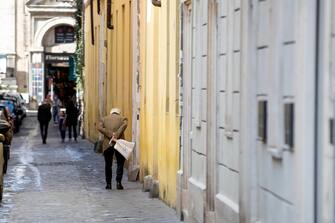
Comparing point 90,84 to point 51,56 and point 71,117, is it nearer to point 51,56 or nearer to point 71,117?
point 71,117

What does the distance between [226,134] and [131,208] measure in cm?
Answer: 541

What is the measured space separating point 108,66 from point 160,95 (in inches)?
510

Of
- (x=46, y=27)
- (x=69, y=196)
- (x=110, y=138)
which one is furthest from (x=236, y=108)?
(x=46, y=27)

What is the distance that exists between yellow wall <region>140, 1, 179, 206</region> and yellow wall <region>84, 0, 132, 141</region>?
4.08 meters

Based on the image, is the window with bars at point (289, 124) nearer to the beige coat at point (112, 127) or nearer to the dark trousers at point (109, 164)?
the dark trousers at point (109, 164)

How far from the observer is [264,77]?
9148 millimetres

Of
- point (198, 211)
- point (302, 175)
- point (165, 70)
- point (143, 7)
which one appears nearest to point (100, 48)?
point (143, 7)

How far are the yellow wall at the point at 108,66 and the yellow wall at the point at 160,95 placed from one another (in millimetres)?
4080

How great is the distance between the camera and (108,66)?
30.3 meters

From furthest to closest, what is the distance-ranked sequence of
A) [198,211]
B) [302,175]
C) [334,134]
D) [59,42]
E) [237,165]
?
1. [59,42]
2. [198,211]
3. [237,165]
4. [302,175]
5. [334,134]

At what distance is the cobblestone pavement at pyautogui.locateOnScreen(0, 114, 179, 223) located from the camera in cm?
1542

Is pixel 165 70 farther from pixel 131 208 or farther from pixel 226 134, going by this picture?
pixel 226 134

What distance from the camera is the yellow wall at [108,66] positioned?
81.3 feet

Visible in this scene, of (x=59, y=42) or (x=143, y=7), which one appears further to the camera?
(x=59, y=42)
